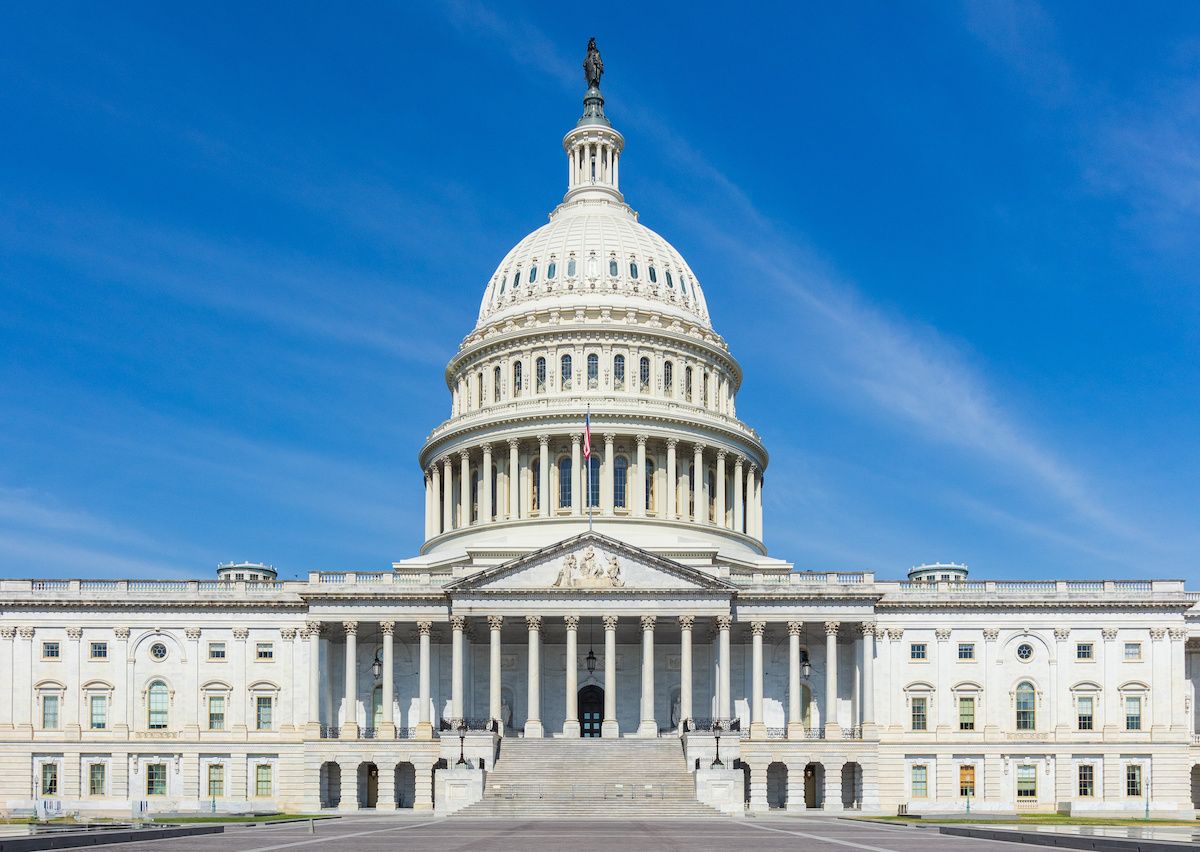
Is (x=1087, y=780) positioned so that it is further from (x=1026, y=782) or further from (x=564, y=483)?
(x=564, y=483)

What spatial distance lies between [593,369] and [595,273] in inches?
343

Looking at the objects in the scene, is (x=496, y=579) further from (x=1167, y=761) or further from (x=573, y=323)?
(x=1167, y=761)

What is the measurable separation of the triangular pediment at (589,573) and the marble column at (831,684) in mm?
7670

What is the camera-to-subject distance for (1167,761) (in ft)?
298

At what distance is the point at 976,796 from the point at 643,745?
78.2 feet

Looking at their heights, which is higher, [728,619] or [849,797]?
[728,619]

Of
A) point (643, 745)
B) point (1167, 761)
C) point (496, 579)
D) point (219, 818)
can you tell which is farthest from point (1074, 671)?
point (219, 818)

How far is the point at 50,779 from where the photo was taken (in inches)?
3625

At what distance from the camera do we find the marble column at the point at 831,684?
8794 centimetres

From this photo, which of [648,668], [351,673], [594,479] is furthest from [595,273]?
[351,673]

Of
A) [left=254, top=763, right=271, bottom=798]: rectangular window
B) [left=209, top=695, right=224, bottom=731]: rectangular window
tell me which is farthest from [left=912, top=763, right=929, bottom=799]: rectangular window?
[left=209, top=695, right=224, bottom=731]: rectangular window

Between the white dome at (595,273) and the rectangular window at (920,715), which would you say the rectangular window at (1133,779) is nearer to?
the rectangular window at (920,715)

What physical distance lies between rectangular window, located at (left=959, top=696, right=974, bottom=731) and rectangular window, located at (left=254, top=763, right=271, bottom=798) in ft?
144

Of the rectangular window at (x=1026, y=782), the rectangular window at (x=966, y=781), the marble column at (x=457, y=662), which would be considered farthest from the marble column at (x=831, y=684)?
the marble column at (x=457, y=662)
